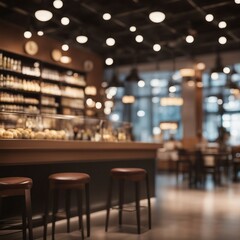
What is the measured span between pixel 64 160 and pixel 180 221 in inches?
69.6

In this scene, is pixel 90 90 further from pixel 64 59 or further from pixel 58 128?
pixel 58 128

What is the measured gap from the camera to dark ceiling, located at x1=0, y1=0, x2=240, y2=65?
8305mm

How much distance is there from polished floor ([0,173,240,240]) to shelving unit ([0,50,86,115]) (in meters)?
3.36

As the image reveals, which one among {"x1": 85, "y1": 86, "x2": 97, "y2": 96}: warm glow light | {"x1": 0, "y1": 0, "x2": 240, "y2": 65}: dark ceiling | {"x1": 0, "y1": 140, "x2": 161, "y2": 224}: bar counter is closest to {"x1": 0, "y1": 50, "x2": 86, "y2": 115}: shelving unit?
{"x1": 85, "y1": 86, "x2": 97, "y2": 96}: warm glow light

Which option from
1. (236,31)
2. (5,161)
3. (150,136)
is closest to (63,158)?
(5,161)

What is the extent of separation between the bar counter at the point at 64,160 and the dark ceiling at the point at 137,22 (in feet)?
8.94

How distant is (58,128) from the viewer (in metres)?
5.54

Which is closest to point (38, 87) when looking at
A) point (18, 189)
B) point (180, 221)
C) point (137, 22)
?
point (137, 22)

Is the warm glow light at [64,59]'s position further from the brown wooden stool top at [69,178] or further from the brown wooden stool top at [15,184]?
the brown wooden stool top at [15,184]

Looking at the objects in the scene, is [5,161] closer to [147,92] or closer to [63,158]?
[63,158]

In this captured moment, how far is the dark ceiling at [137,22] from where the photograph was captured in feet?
27.2

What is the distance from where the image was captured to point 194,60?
41.1 feet

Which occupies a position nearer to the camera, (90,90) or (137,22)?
(90,90)

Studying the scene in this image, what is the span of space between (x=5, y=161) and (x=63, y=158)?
35.0 inches
